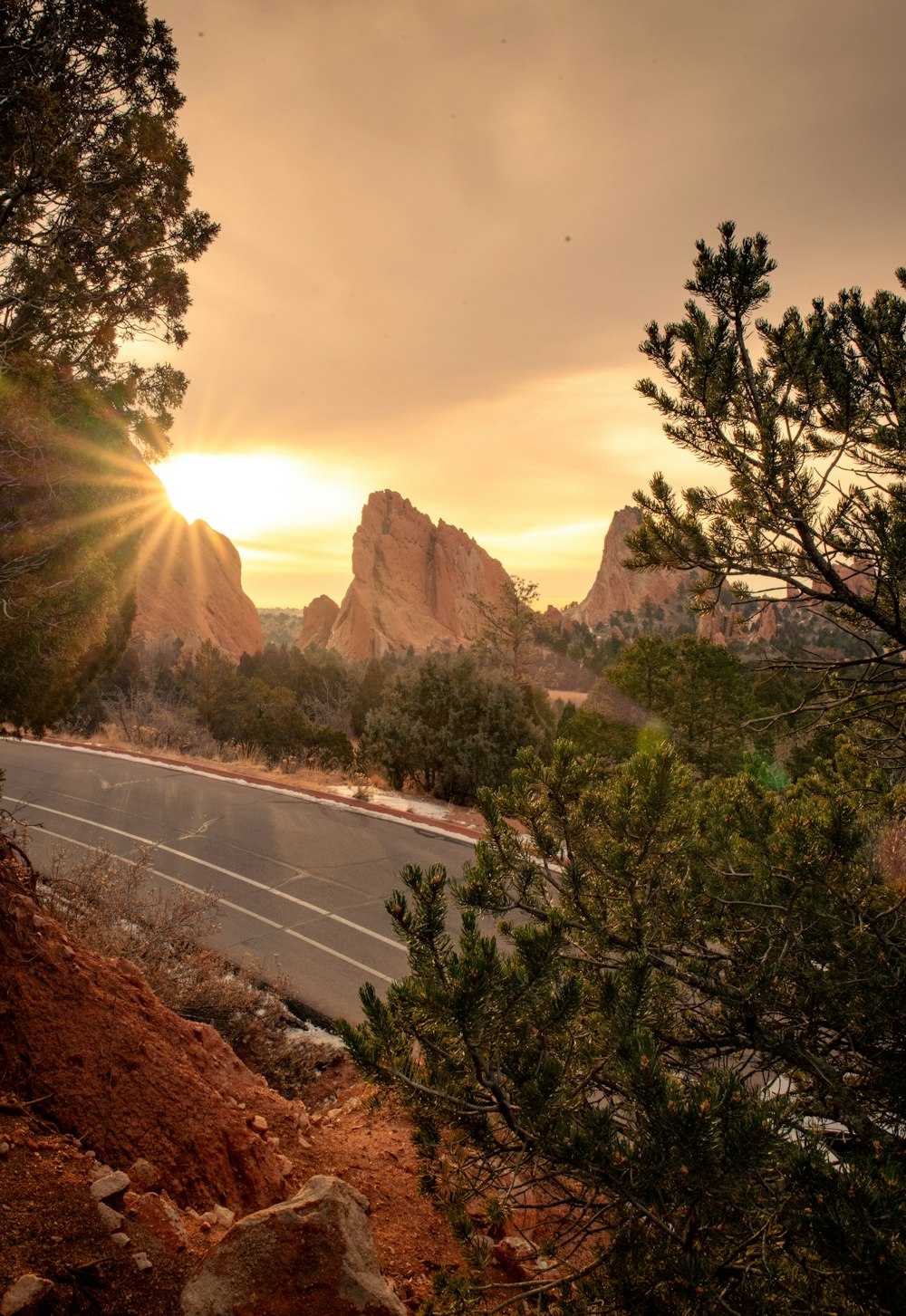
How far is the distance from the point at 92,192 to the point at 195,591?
257 ft

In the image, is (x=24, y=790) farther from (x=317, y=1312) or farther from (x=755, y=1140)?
(x=755, y=1140)

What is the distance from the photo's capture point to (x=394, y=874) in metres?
10.5

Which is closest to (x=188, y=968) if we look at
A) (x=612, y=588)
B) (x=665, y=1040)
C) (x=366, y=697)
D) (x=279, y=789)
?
(x=665, y=1040)

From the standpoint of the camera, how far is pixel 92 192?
252 inches

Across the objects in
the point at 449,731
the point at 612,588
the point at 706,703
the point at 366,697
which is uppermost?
the point at 612,588

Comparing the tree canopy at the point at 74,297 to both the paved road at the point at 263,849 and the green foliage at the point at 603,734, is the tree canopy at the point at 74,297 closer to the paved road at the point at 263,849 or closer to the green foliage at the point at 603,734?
the paved road at the point at 263,849

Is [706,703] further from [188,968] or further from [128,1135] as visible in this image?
[128,1135]

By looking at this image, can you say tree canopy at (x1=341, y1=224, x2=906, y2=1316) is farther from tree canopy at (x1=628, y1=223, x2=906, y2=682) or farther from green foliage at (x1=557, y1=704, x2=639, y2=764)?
green foliage at (x1=557, y1=704, x2=639, y2=764)

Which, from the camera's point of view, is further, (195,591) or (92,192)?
(195,591)

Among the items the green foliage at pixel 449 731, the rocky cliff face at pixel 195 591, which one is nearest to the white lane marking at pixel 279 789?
the green foliage at pixel 449 731

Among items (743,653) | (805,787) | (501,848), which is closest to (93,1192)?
(501,848)

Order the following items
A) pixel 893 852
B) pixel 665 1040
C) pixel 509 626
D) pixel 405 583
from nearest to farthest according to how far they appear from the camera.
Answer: pixel 665 1040, pixel 893 852, pixel 509 626, pixel 405 583

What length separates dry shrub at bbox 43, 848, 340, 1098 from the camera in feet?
18.5

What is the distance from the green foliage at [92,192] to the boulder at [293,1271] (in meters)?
6.34
